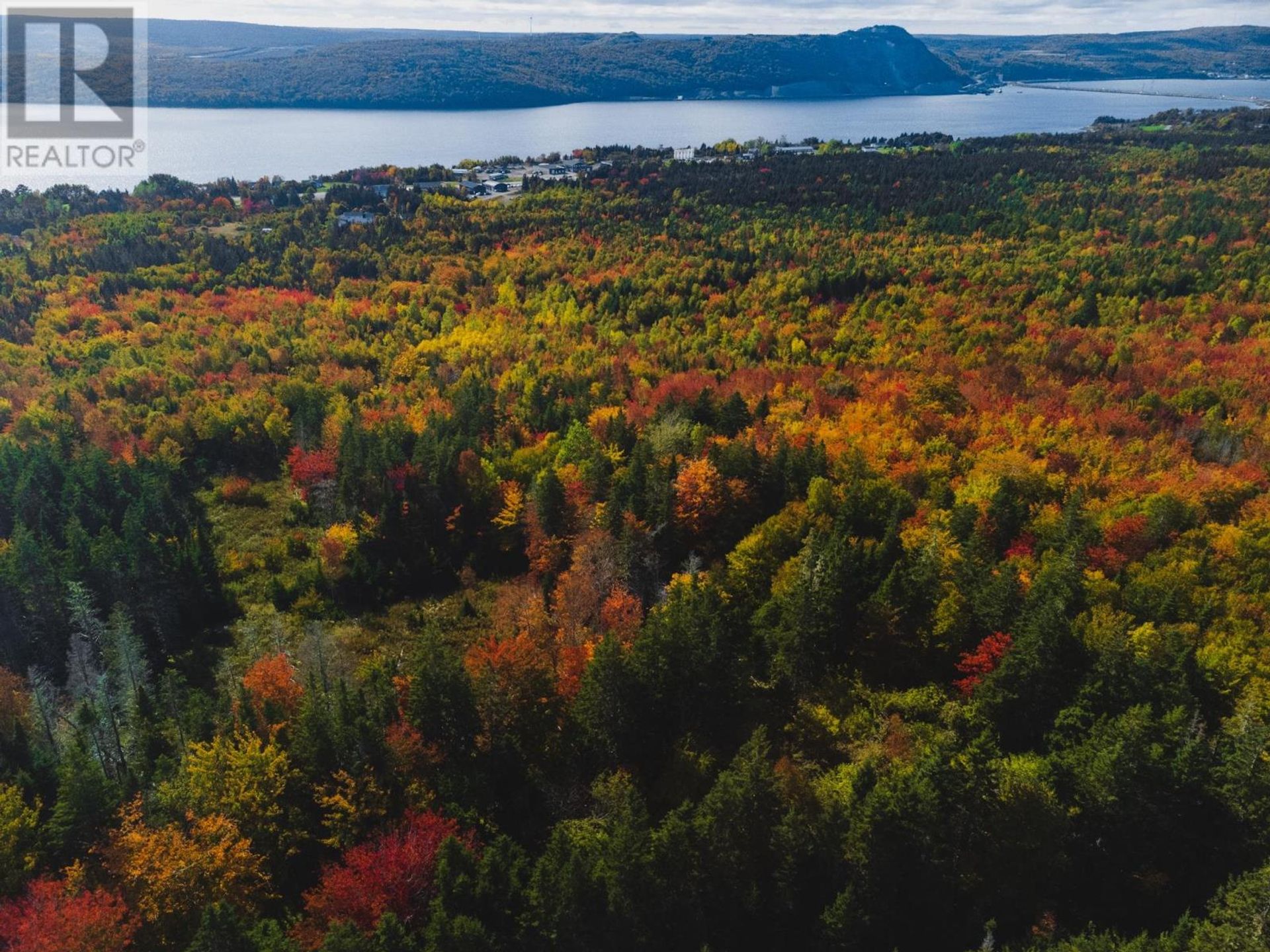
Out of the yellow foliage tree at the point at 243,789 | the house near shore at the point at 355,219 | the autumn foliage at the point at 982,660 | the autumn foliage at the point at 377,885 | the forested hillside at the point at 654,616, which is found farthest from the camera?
the house near shore at the point at 355,219

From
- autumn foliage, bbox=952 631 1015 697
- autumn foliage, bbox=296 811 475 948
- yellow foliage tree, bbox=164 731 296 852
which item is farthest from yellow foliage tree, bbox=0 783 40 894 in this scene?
autumn foliage, bbox=952 631 1015 697

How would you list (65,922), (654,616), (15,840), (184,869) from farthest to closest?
(654,616), (15,840), (184,869), (65,922)

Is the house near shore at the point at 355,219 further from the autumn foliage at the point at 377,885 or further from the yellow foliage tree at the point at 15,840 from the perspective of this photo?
the autumn foliage at the point at 377,885

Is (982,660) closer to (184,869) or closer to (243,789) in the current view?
(243,789)

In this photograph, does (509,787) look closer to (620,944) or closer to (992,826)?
(620,944)

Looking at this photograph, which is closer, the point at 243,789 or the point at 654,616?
the point at 243,789

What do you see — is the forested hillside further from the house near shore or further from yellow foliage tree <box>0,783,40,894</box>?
the house near shore

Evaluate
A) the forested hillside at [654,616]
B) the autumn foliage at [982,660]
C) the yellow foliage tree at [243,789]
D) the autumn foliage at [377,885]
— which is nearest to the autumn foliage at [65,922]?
the forested hillside at [654,616]

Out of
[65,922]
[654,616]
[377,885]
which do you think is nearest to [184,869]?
[65,922]

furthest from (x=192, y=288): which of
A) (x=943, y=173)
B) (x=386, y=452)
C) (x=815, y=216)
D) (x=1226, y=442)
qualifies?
(x=943, y=173)
